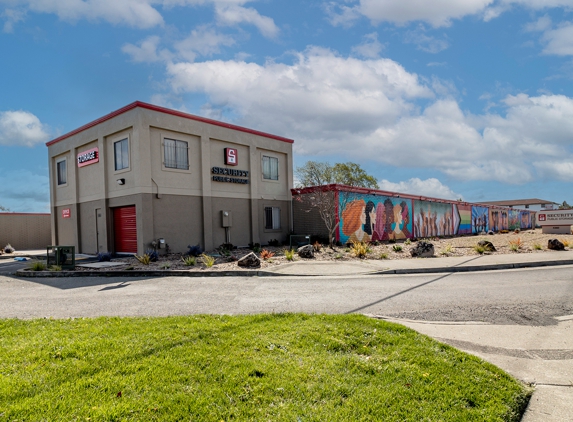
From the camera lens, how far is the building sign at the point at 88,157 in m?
21.3

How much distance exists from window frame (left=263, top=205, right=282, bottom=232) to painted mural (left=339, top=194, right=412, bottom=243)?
3839mm

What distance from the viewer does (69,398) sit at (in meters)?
3.62

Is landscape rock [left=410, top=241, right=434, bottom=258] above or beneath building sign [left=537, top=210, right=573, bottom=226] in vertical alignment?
beneath

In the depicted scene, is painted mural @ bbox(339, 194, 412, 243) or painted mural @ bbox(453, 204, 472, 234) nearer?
painted mural @ bbox(339, 194, 412, 243)

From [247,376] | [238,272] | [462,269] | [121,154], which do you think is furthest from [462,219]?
[247,376]

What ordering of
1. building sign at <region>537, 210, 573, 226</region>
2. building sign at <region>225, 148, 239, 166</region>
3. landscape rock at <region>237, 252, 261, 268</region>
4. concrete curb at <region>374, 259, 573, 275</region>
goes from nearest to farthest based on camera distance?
concrete curb at <region>374, 259, 573, 275</region> → landscape rock at <region>237, 252, 261, 268</region> → building sign at <region>225, 148, 239, 166</region> → building sign at <region>537, 210, 573, 226</region>

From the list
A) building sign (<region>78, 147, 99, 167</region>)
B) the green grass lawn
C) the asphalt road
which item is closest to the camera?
the green grass lawn

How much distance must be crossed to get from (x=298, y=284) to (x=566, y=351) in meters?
6.75

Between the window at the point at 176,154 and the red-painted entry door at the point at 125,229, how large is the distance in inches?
108

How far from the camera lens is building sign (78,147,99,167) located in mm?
21312

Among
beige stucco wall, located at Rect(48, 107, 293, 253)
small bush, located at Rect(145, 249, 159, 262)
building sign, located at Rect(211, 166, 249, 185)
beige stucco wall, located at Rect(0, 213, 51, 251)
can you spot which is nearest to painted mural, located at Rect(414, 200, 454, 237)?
beige stucco wall, located at Rect(48, 107, 293, 253)

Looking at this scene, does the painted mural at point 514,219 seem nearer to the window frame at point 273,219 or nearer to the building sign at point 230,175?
the window frame at point 273,219

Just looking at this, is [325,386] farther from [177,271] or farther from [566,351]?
[177,271]

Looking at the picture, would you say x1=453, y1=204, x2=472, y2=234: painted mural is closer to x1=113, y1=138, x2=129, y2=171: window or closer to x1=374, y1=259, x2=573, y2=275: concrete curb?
x1=374, y1=259, x2=573, y2=275: concrete curb
